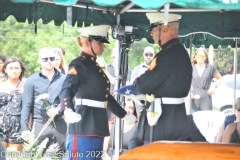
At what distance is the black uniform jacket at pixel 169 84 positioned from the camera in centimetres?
620

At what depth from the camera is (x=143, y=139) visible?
21.3ft

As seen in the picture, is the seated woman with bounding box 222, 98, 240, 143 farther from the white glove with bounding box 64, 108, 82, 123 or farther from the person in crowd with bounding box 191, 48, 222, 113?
the person in crowd with bounding box 191, 48, 222, 113

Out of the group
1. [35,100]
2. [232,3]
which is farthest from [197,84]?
[232,3]

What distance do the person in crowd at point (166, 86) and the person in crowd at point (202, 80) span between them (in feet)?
17.6

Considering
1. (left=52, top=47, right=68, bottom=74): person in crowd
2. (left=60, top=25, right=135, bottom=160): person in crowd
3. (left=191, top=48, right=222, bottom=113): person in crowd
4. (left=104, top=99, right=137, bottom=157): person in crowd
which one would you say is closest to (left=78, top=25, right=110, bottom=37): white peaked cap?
(left=60, top=25, right=135, bottom=160): person in crowd

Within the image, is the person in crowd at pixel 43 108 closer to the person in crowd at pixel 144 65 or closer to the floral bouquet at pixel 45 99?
the floral bouquet at pixel 45 99

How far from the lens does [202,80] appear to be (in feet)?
39.0

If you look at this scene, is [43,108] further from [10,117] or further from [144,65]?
[144,65]

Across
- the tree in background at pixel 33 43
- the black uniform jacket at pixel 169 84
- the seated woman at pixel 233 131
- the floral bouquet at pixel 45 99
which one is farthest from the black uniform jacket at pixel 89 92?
the tree in background at pixel 33 43

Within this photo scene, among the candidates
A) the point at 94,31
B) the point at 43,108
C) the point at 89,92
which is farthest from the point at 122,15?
the point at 43,108

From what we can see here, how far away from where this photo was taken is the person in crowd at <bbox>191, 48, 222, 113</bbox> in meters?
11.8

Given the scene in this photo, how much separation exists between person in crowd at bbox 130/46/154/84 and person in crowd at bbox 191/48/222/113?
84cm

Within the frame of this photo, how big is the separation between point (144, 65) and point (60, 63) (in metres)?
1.52

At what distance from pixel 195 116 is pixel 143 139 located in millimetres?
4450
